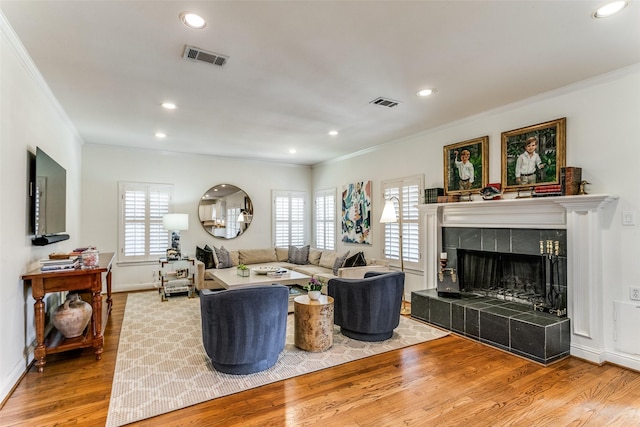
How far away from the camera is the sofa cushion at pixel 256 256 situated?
6957 millimetres

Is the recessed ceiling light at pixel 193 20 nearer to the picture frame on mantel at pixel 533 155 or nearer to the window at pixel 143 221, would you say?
the picture frame on mantel at pixel 533 155

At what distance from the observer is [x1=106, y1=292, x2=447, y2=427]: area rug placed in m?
2.52

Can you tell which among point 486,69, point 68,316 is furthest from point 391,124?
point 68,316

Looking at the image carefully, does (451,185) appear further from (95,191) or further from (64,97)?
(95,191)

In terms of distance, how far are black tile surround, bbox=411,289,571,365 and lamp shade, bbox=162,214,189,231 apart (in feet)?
14.1

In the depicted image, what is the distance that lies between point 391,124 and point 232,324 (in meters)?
3.47

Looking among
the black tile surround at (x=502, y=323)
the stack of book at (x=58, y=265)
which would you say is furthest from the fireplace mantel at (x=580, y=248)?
the stack of book at (x=58, y=265)

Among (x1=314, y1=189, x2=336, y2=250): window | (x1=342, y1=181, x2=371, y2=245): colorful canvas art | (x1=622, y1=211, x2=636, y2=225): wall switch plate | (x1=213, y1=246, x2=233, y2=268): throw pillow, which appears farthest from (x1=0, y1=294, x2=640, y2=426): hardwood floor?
(x1=314, y1=189, x2=336, y2=250): window

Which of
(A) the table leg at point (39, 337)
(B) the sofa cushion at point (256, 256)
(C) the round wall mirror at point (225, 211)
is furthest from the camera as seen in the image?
(C) the round wall mirror at point (225, 211)

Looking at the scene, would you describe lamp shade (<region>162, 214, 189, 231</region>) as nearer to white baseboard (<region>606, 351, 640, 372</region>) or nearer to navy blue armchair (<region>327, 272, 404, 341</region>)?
navy blue armchair (<region>327, 272, 404, 341</region>)

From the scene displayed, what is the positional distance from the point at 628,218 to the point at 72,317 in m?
5.29

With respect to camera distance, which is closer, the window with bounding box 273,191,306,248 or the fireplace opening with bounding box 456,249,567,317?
the fireplace opening with bounding box 456,249,567,317

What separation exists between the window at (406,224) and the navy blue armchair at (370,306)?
168 centimetres

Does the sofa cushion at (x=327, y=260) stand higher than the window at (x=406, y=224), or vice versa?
the window at (x=406, y=224)
